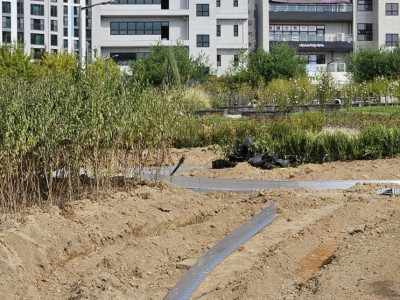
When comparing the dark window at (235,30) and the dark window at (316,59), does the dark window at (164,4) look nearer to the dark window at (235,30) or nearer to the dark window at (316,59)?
the dark window at (235,30)

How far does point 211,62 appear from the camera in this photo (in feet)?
250

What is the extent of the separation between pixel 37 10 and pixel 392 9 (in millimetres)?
51273

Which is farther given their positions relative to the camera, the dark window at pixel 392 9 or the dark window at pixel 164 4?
the dark window at pixel 392 9

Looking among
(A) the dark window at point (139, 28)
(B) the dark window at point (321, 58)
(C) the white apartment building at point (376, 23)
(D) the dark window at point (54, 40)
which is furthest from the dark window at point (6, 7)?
(C) the white apartment building at point (376, 23)

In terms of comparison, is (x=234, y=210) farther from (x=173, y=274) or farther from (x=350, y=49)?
(x=350, y=49)

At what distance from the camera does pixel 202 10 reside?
246 ft

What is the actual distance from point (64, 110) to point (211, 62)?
6422 centimetres

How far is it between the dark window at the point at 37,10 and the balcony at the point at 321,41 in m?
39.6

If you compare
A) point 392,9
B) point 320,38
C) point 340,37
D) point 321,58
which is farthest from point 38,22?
point 392,9

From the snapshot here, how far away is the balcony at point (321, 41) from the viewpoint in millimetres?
81000

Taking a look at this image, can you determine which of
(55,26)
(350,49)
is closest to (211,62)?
(350,49)

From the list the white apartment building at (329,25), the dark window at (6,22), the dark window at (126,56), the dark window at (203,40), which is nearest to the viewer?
the dark window at (126,56)

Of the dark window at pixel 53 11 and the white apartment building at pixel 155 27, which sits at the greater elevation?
the dark window at pixel 53 11

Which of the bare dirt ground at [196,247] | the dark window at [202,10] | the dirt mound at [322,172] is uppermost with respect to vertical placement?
the dark window at [202,10]
